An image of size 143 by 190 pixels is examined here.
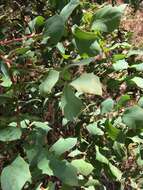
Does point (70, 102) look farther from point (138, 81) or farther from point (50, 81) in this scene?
point (138, 81)

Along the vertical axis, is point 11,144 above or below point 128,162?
above

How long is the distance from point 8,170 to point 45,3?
134 cm

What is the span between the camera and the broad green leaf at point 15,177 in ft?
3.52

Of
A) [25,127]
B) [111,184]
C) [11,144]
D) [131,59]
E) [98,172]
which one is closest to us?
[25,127]

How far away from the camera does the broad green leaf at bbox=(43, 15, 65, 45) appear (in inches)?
45.4

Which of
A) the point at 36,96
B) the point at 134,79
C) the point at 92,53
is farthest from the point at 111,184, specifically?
the point at 92,53

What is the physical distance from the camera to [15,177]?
1086 mm

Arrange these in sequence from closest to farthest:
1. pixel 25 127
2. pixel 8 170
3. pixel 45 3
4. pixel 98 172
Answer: pixel 8 170, pixel 25 127, pixel 98 172, pixel 45 3

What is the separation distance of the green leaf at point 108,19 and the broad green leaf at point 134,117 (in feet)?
0.82

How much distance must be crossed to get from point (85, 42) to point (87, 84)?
197mm

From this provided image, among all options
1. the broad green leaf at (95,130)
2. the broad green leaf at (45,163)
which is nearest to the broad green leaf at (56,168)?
the broad green leaf at (45,163)

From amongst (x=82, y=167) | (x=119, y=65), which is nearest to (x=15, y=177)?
(x=82, y=167)

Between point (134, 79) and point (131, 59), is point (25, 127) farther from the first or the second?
point (131, 59)

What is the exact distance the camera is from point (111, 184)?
211 cm
